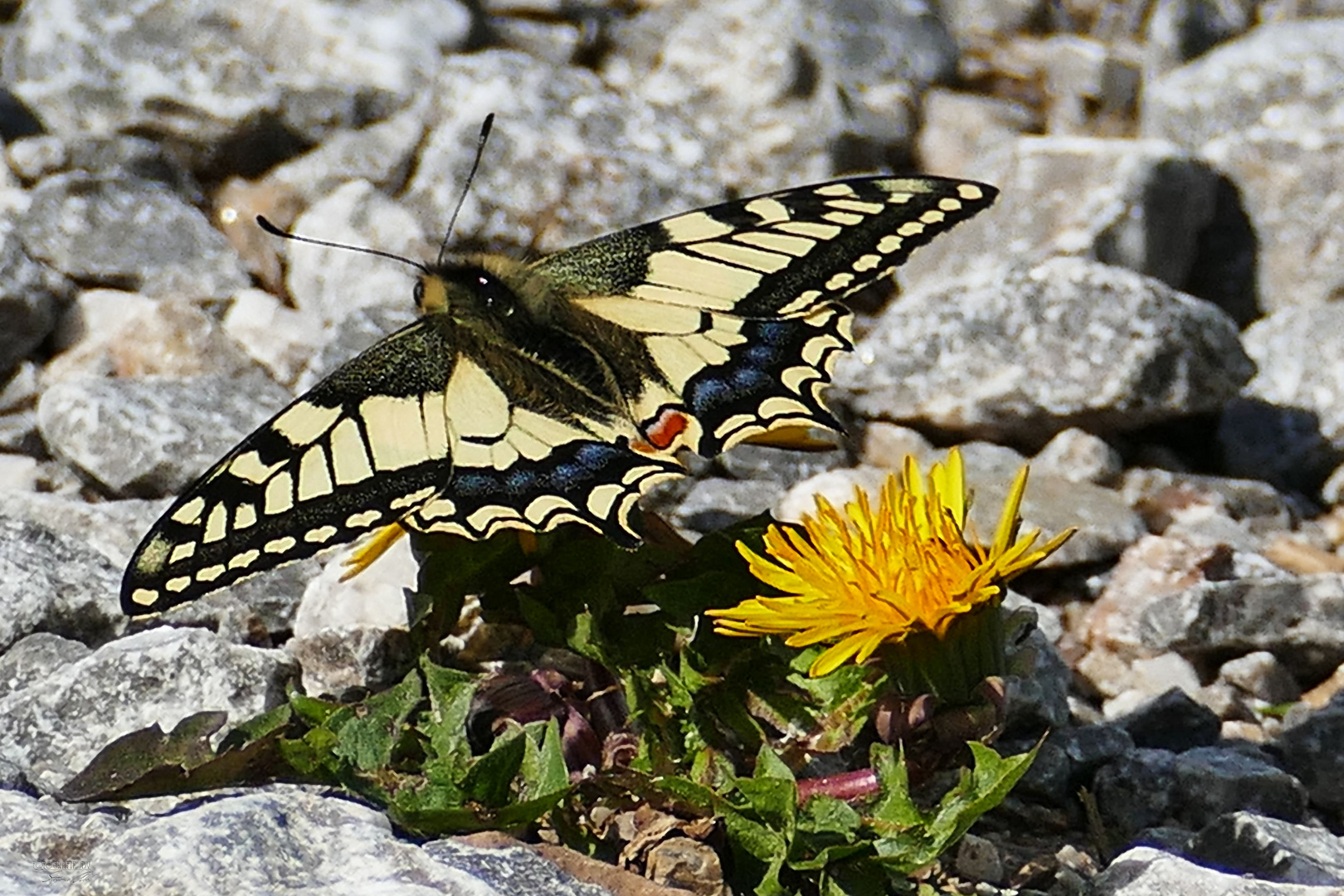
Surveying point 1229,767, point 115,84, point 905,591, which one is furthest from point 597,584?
point 115,84

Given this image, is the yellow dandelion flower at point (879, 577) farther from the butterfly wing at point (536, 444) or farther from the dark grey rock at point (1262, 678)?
the dark grey rock at point (1262, 678)

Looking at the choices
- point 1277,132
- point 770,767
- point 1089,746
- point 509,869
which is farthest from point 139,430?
point 1277,132

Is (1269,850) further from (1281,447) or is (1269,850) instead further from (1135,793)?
(1281,447)

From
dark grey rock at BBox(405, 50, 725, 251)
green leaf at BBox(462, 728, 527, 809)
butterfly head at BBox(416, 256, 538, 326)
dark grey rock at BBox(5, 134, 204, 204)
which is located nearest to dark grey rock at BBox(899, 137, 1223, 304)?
dark grey rock at BBox(405, 50, 725, 251)

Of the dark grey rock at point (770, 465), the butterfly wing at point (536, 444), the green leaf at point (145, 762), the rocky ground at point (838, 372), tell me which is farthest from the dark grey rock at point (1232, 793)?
the green leaf at point (145, 762)

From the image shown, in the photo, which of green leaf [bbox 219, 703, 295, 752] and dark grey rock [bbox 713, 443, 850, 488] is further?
dark grey rock [bbox 713, 443, 850, 488]

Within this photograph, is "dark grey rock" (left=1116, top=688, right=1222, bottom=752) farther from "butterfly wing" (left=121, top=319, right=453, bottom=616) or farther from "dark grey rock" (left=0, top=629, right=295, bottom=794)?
"dark grey rock" (left=0, top=629, right=295, bottom=794)

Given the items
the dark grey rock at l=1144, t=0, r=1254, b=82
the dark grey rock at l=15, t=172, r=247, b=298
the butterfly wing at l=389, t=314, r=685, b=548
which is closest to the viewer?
the butterfly wing at l=389, t=314, r=685, b=548
